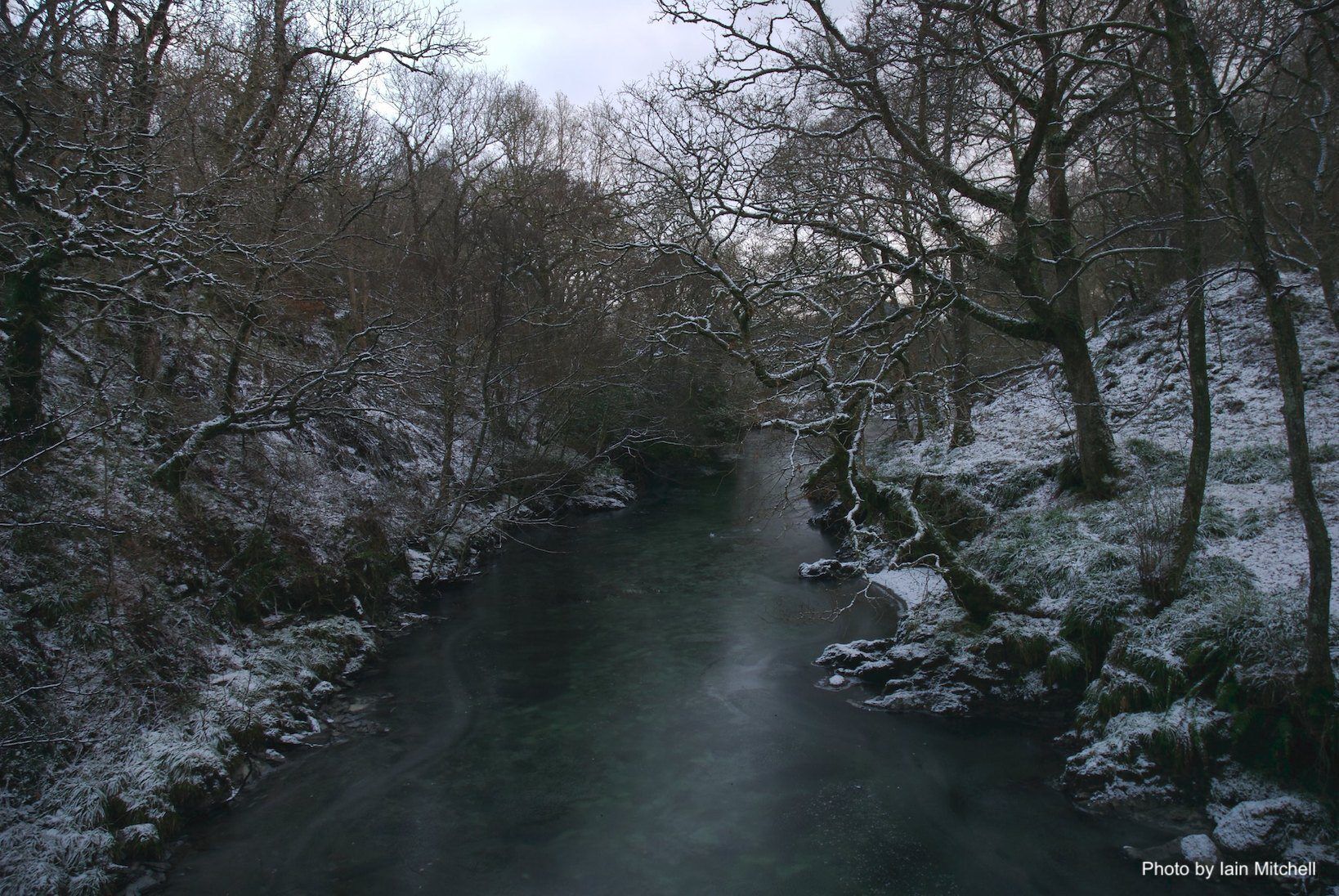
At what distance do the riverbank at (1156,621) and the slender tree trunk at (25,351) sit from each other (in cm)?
953

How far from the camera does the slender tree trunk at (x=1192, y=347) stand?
20.5 feet

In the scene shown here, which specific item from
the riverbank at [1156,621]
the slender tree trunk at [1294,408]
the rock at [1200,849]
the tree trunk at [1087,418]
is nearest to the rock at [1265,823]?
the riverbank at [1156,621]

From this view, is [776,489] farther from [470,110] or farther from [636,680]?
[470,110]

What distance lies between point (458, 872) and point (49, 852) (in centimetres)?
287

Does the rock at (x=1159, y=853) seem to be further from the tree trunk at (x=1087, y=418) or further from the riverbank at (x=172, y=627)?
the riverbank at (x=172, y=627)

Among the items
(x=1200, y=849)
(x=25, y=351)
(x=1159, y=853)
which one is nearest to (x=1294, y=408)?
(x=1200, y=849)

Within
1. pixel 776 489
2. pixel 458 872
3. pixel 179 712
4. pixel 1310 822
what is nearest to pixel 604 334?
pixel 776 489

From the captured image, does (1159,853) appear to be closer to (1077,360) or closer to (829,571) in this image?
(1077,360)

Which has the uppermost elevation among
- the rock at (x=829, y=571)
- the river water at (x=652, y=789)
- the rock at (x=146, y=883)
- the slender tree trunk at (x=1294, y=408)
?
the slender tree trunk at (x=1294, y=408)

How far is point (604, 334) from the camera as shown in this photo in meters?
20.2

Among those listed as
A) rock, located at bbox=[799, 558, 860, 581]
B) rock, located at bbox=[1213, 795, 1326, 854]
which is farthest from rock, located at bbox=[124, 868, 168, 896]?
rock, located at bbox=[799, 558, 860, 581]

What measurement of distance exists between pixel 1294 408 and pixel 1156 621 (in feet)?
8.50

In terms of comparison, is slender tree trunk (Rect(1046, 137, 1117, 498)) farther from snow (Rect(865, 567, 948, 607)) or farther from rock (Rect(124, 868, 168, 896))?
rock (Rect(124, 868, 168, 896))

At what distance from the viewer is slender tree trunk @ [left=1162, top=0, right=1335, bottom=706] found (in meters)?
5.33
